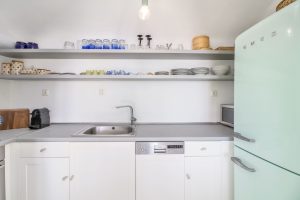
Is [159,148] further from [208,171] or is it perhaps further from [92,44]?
[92,44]

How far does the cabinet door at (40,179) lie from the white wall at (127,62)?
29.3 inches

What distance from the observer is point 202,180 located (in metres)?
1.64

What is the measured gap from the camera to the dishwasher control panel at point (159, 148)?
5.38 feet

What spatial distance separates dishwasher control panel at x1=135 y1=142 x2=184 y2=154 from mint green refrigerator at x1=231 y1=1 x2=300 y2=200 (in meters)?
0.50

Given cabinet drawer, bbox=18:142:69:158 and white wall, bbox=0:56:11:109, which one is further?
white wall, bbox=0:56:11:109

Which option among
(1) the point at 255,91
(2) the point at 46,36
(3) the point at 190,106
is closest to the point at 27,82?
(2) the point at 46,36

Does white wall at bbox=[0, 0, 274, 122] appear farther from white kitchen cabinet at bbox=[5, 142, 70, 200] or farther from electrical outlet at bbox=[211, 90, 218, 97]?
white kitchen cabinet at bbox=[5, 142, 70, 200]

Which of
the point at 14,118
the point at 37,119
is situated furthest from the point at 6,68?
the point at 37,119

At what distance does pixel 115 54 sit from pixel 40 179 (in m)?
1.44

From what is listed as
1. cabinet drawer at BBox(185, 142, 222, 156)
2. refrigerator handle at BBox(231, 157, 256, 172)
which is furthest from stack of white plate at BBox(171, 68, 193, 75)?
refrigerator handle at BBox(231, 157, 256, 172)

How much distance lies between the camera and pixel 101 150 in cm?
162

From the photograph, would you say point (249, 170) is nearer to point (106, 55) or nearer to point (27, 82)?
point (106, 55)

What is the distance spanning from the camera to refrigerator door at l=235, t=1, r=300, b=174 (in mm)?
925

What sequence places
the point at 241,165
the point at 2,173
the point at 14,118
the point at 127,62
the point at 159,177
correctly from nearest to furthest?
the point at 241,165 < the point at 2,173 < the point at 159,177 < the point at 14,118 < the point at 127,62
